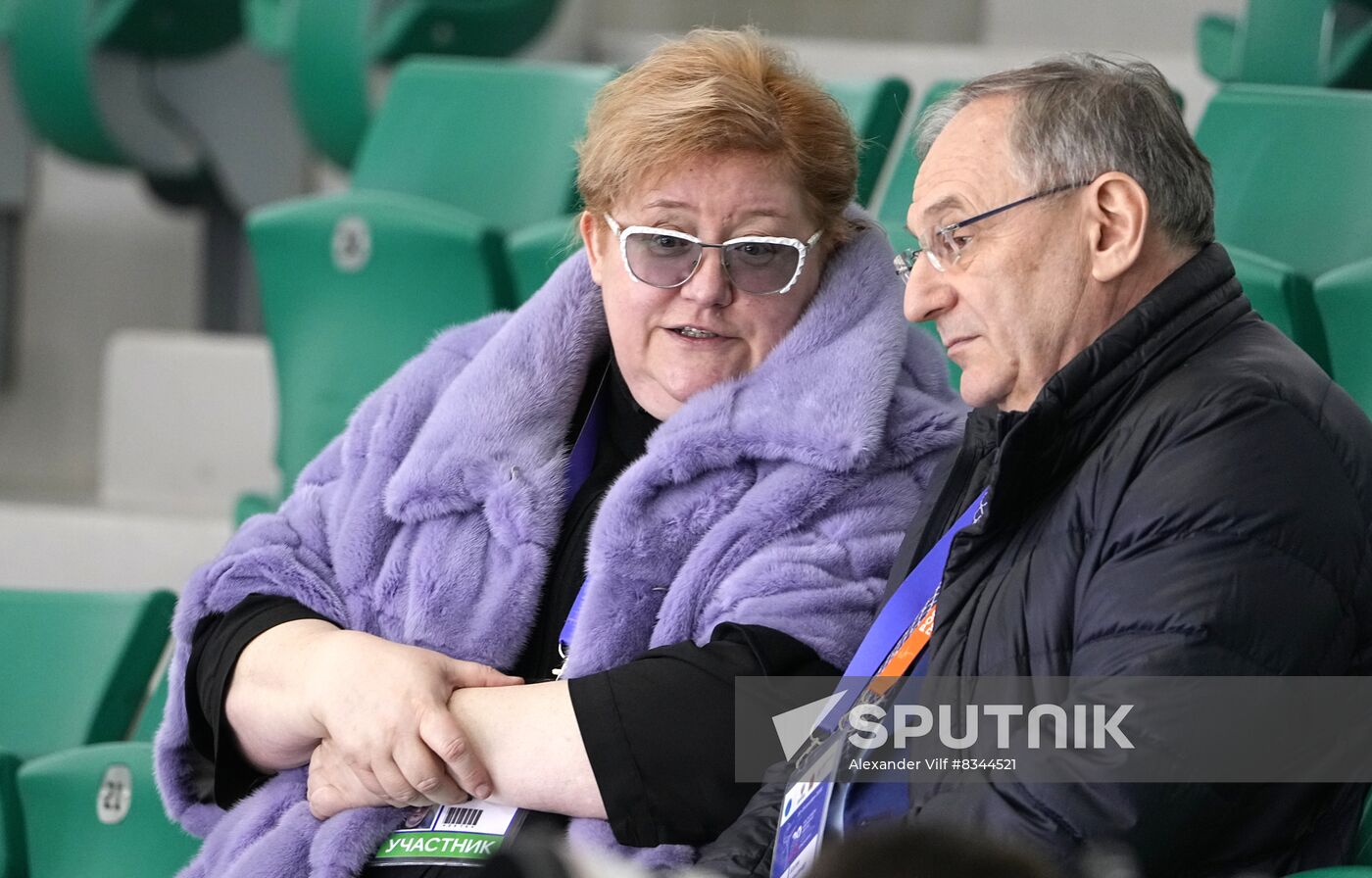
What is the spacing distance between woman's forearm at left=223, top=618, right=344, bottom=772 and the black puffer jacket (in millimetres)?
627

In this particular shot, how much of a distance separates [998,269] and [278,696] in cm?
79

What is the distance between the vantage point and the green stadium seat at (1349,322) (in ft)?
6.14

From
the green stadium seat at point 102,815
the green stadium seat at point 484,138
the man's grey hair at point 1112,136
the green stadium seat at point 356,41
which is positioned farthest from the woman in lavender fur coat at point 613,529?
the green stadium seat at point 356,41

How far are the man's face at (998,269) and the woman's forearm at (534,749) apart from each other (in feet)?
1.51

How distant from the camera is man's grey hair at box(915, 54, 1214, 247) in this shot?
1.36m

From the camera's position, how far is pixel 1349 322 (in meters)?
1.89

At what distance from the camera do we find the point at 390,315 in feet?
9.12

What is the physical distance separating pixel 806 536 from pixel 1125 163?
46 cm

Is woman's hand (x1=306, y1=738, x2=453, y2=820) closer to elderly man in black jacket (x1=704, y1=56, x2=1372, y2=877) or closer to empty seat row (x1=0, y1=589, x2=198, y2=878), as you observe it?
elderly man in black jacket (x1=704, y1=56, x2=1372, y2=877)

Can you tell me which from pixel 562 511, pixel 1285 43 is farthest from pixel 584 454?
pixel 1285 43

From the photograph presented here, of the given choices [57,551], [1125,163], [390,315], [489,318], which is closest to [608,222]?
[489,318]

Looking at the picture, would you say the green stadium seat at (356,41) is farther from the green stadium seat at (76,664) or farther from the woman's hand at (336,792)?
the woman's hand at (336,792)

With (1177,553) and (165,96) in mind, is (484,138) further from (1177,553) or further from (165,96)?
(165,96)

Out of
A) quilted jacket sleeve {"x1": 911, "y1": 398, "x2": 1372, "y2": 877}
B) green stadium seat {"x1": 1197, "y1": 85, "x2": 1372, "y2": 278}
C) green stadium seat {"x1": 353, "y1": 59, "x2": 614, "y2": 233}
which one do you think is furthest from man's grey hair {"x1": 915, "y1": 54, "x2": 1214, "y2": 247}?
green stadium seat {"x1": 353, "y1": 59, "x2": 614, "y2": 233}
